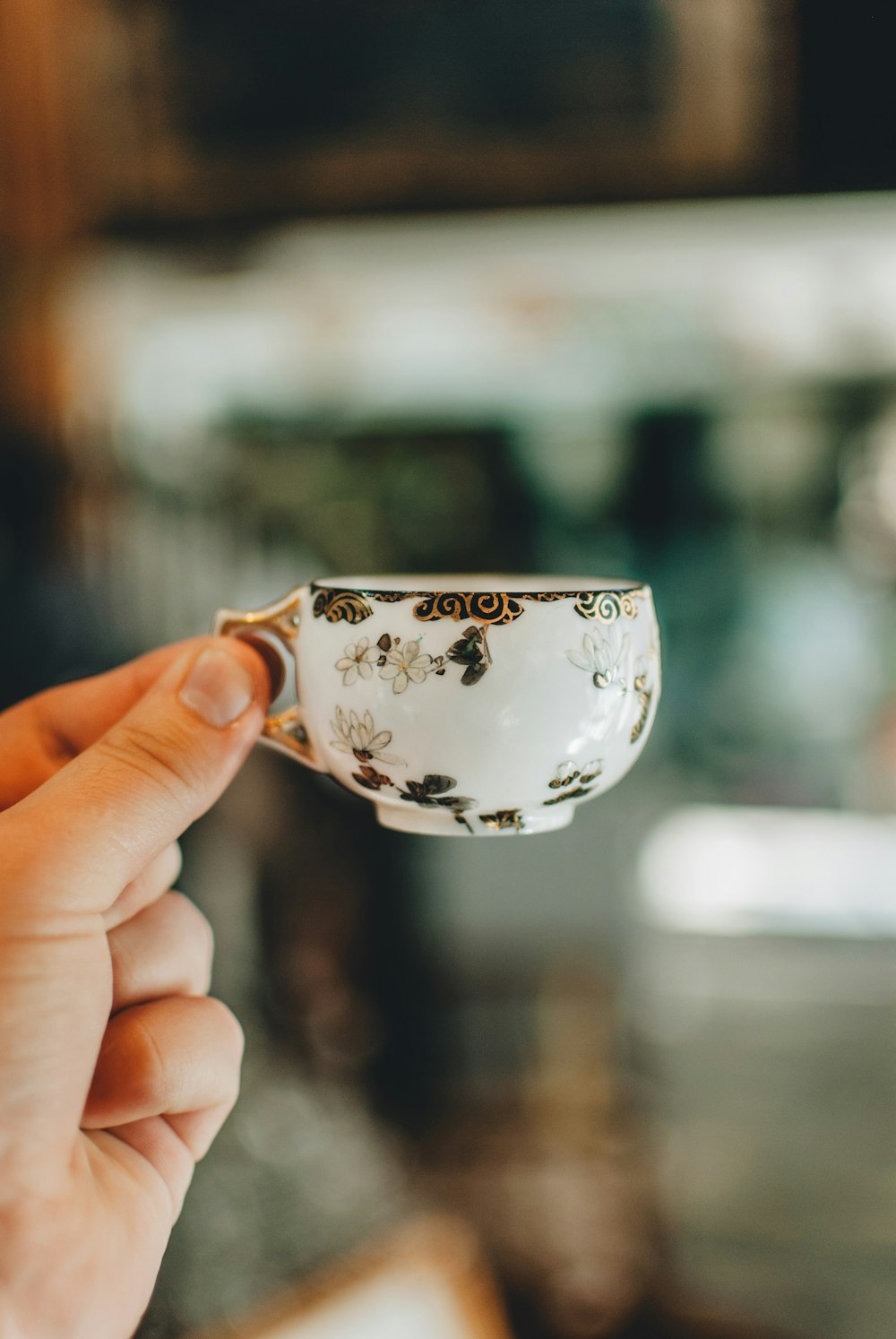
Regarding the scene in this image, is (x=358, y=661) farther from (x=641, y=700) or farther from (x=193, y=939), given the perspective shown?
(x=193, y=939)

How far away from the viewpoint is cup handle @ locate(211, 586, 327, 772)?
718 mm

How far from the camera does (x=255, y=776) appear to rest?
7.20 feet

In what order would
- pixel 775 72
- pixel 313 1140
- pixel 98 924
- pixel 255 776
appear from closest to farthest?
pixel 98 924
pixel 313 1140
pixel 775 72
pixel 255 776

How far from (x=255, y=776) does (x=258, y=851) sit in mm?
175

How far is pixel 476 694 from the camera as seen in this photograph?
604 mm

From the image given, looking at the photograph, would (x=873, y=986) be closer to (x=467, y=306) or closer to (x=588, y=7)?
(x=467, y=306)

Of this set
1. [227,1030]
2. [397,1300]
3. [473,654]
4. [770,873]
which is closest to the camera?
[473,654]

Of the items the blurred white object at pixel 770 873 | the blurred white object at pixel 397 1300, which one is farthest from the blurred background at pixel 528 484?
the blurred white object at pixel 397 1300

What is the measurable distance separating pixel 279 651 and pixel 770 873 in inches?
67.3

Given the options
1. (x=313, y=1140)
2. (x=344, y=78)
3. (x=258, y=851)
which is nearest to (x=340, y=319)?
(x=344, y=78)

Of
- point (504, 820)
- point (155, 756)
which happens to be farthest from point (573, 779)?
point (155, 756)

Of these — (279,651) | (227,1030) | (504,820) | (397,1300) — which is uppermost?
(279,651)

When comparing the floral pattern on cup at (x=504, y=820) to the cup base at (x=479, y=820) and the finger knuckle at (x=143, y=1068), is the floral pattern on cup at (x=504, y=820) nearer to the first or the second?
the cup base at (x=479, y=820)

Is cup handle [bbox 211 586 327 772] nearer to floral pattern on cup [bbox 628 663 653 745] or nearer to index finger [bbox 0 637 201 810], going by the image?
index finger [bbox 0 637 201 810]
